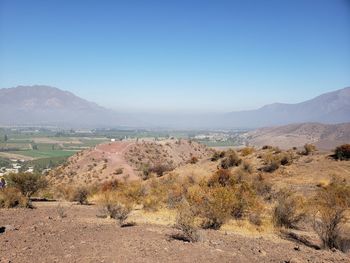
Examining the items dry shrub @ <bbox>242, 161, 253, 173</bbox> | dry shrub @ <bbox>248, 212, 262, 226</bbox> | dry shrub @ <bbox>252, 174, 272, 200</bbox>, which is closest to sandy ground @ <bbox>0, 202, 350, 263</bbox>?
dry shrub @ <bbox>248, 212, 262, 226</bbox>

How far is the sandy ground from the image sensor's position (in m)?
10.4

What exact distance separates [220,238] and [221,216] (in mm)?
2031

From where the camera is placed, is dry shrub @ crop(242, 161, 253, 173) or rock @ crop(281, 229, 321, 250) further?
dry shrub @ crop(242, 161, 253, 173)

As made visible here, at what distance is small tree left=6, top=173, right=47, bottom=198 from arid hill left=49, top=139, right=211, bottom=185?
849 inches

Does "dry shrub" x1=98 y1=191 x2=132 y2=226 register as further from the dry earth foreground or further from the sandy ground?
the sandy ground

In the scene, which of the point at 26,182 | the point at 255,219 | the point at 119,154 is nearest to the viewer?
the point at 255,219

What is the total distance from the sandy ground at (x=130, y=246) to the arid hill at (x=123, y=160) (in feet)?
101

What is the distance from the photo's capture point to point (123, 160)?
196 feet

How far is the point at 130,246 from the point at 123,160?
48.8 m

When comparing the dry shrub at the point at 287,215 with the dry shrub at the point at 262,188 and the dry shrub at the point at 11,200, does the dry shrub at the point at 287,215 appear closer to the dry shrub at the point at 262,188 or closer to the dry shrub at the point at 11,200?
the dry shrub at the point at 262,188

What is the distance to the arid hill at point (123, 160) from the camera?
5094 centimetres

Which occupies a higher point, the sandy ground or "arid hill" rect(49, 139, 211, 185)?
the sandy ground

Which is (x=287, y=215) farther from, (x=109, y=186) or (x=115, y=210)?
(x=109, y=186)

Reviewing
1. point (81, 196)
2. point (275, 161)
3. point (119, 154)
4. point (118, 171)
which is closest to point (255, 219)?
point (81, 196)
